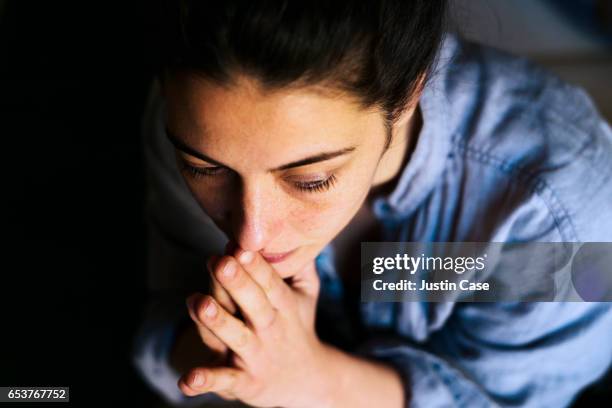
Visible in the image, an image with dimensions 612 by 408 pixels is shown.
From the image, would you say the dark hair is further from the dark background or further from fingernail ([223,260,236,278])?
the dark background

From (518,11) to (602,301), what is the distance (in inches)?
20.3

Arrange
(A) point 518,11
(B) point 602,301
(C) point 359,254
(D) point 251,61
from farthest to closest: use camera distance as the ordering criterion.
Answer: (A) point 518,11
(C) point 359,254
(B) point 602,301
(D) point 251,61

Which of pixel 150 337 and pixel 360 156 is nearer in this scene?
pixel 360 156

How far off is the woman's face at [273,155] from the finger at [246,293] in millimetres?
25

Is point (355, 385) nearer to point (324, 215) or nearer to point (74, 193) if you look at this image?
point (324, 215)

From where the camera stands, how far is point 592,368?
2.25 ft

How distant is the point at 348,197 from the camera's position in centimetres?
53

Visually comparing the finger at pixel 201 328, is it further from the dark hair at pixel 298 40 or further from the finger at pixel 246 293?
the dark hair at pixel 298 40

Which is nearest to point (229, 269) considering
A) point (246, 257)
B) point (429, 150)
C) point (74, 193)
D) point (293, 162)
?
point (246, 257)

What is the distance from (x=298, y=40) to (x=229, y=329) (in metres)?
0.28

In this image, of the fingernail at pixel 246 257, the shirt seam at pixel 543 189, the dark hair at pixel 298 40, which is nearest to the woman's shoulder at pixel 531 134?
the shirt seam at pixel 543 189

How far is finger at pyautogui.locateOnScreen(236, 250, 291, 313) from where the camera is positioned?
0.56 m

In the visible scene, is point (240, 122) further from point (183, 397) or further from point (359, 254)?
point (183, 397)

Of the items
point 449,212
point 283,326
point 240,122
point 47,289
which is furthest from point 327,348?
point 47,289
